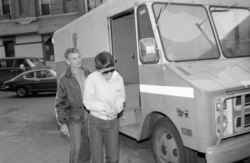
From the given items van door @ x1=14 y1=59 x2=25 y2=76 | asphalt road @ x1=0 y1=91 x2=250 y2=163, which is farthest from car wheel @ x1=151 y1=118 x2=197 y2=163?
van door @ x1=14 y1=59 x2=25 y2=76

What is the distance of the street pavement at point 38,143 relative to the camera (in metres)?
5.91

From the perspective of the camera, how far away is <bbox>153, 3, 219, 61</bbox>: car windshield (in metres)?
4.65

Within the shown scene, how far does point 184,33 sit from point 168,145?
1.71 metres

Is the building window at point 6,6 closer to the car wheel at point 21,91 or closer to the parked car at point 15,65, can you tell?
the parked car at point 15,65

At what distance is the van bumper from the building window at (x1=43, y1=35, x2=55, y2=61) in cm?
2222

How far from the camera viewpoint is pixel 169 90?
4395 millimetres

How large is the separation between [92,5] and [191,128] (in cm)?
2153

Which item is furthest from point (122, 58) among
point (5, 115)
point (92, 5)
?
point (92, 5)

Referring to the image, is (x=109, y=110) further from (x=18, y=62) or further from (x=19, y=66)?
(x=18, y=62)

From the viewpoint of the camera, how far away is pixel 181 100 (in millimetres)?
4168

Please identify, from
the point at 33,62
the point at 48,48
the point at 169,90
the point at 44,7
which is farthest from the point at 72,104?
the point at 44,7

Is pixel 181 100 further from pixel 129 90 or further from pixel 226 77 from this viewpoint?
pixel 129 90

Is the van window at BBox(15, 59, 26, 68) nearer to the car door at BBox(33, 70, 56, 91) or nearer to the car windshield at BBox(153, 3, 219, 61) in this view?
the car door at BBox(33, 70, 56, 91)

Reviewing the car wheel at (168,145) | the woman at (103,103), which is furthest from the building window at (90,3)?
the woman at (103,103)
